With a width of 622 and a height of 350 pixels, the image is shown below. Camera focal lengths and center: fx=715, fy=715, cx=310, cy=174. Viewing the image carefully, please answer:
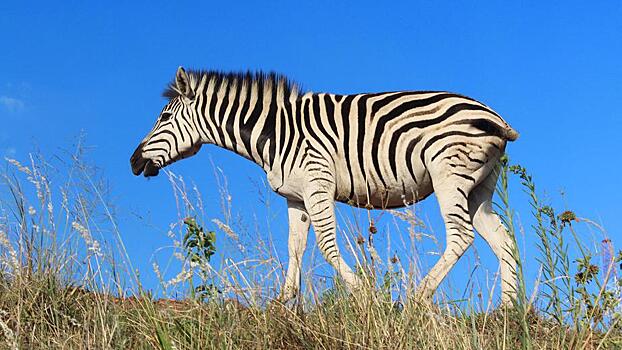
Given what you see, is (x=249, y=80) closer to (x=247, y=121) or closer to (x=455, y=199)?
(x=247, y=121)

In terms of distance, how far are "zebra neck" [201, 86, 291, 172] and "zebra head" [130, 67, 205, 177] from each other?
22cm

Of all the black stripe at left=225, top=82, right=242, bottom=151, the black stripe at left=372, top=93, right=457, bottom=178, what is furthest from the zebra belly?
the black stripe at left=225, top=82, right=242, bottom=151

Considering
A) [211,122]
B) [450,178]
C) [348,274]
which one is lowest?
[348,274]

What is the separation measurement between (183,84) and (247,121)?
1.03 m

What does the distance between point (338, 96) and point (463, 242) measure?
2.28m

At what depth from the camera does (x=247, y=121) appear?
820 cm

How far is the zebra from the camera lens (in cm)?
690

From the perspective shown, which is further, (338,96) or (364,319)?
(338,96)

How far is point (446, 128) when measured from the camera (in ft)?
23.1

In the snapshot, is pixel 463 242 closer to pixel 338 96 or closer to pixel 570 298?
pixel 338 96

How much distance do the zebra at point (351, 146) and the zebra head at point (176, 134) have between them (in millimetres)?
16

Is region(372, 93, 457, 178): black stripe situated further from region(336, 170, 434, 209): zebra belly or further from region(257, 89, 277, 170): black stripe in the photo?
region(257, 89, 277, 170): black stripe

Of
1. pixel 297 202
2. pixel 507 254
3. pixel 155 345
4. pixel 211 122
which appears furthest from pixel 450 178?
pixel 155 345

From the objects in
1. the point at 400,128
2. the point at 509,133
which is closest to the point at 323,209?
the point at 400,128
